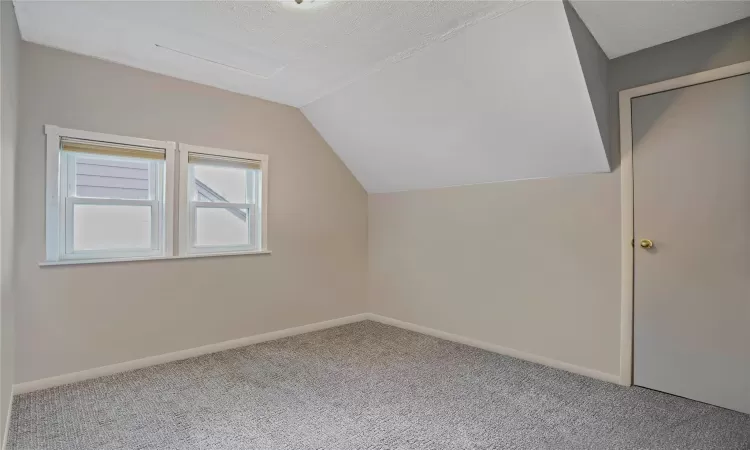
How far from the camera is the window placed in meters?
2.72

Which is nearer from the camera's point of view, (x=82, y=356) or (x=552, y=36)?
(x=552, y=36)

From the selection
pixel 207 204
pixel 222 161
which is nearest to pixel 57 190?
pixel 207 204

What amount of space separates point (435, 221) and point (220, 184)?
6.85ft

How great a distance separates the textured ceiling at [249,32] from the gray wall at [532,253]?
1.32 meters

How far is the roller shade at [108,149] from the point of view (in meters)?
2.70

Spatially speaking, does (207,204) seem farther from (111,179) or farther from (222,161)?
(111,179)

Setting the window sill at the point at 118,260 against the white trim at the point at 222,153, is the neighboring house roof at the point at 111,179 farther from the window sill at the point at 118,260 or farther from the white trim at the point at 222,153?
the window sill at the point at 118,260

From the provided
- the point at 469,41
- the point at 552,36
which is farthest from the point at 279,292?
the point at 552,36

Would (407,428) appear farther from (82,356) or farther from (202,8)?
(202,8)

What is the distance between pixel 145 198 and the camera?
3125 millimetres

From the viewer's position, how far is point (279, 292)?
12.5 feet

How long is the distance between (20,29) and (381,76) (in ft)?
7.61

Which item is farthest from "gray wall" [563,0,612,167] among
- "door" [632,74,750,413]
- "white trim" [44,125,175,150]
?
"white trim" [44,125,175,150]

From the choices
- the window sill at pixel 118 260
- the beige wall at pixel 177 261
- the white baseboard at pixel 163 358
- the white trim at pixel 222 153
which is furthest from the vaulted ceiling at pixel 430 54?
the white baseboard at pixel 163 358
